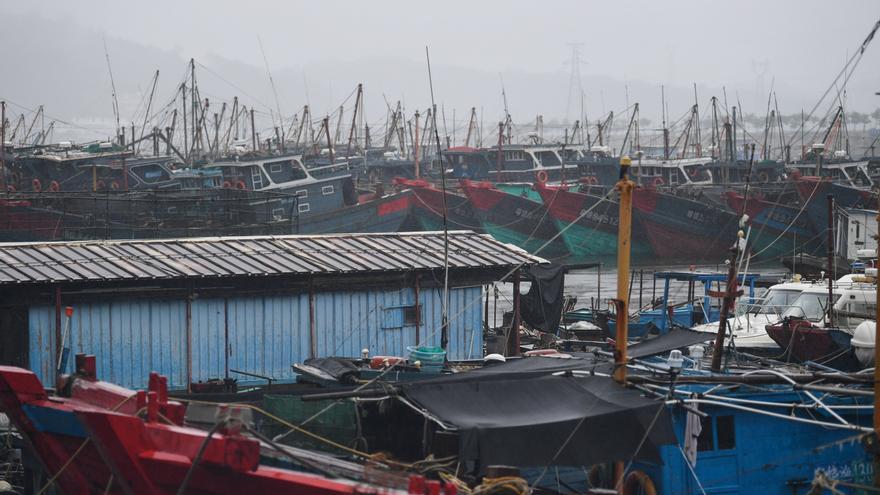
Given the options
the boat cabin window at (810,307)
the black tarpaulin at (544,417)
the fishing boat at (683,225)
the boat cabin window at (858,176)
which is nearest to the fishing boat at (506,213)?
the fishing boat at (683,225)

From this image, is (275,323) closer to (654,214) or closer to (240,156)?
(240,156)

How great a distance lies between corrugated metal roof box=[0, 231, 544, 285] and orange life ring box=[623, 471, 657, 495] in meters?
5.68

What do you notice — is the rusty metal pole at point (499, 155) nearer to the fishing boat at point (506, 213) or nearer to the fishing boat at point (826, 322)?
the fishing boat at point (506, 213)

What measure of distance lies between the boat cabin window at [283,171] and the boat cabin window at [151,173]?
5842 mm

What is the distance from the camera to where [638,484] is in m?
11.2

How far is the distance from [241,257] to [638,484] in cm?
689

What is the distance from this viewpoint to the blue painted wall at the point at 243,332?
1456 centimetres

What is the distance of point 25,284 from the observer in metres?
13.9

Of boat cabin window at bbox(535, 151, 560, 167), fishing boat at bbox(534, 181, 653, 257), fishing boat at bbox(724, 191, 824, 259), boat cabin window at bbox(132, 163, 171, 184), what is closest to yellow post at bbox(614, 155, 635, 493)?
boat cabin window at bbox(132, 163, 171, 184)

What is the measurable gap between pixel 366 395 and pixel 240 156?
3400 cm

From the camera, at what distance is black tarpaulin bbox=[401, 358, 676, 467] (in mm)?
9180

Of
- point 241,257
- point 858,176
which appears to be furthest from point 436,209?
point 241,257

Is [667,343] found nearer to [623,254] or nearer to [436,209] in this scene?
[623,254]

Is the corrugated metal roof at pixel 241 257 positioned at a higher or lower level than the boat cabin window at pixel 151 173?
lower
